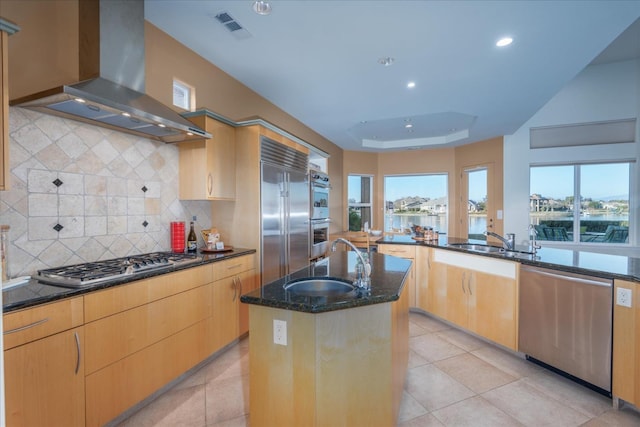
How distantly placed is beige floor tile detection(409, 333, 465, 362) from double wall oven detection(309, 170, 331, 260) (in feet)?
5.78

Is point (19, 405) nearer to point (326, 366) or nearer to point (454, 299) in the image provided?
point (326, 366)

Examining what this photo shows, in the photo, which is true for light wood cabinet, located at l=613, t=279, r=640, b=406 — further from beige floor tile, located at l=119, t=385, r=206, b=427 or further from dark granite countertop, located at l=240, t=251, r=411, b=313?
beige floor tile, located at l=119, t=385, r=206, b=427

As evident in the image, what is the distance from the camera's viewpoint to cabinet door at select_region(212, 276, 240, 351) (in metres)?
2.59

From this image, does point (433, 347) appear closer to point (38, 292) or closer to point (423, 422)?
point (423, 422)

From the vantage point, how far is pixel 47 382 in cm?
146

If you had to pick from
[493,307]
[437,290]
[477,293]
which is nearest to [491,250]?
[477,293]

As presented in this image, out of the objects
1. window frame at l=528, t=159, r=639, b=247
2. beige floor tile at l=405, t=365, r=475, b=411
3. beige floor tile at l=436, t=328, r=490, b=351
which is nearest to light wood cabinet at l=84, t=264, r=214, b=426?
beige floor tile at l=405, t=365, r=475, b=411

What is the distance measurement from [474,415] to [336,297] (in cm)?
140

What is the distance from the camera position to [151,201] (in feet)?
8.68

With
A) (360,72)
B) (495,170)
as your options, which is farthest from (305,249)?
(495,170)

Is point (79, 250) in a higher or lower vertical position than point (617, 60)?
lower

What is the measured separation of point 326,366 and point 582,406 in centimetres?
201

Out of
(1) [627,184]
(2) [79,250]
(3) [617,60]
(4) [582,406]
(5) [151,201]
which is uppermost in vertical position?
(3) [617,60]

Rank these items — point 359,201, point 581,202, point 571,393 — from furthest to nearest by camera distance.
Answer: point 359,201
point 581,202
point 571,393
